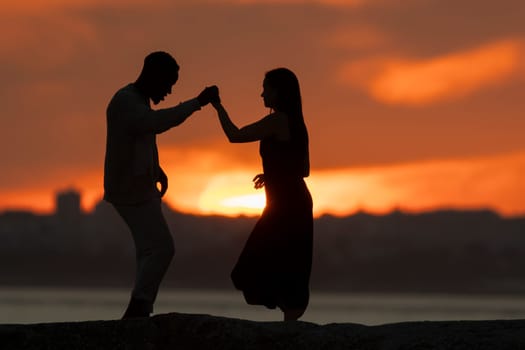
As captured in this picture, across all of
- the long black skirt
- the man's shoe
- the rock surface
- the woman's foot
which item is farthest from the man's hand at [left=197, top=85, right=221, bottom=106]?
the rock surface

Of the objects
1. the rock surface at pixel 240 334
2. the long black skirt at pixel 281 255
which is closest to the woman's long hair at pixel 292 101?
the long black skirt at pixel 281 255

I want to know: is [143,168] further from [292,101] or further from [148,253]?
[292,101]

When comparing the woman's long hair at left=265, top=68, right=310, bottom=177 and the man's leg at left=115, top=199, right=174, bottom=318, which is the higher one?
the woman's long hair at left=265, top=68, right=310, bottom=177

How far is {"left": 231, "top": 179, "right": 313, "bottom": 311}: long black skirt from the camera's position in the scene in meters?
12.5

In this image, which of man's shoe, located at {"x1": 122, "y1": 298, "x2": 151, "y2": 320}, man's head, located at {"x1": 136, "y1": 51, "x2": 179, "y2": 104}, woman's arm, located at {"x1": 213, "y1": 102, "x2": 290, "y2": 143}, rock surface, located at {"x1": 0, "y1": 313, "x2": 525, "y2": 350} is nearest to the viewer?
rock surface, located at {"x1": 0, "y1": 313, "x2": 525, "y2": 350}

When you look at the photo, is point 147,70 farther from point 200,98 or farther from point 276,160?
point 276,160

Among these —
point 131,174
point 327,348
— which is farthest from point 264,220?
point 327,348

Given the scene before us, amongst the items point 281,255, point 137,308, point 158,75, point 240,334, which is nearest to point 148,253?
point 137,308

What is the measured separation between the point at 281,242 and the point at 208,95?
1368 mm

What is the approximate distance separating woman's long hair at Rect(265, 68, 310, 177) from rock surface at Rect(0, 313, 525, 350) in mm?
1995

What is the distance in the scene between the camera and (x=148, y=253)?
40.7 ft

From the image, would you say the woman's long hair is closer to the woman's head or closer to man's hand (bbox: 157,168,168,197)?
the woman's head

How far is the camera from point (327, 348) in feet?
35.3

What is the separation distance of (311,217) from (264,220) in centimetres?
40
